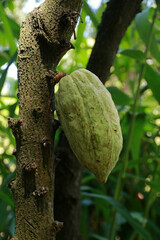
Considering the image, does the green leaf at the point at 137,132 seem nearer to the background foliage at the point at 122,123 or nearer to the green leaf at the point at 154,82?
the background foliage at the point at 122,123

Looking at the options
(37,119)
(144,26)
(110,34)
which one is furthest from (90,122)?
(144,26)

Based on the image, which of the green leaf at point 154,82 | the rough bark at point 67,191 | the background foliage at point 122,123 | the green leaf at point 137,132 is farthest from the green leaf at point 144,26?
the rough bark at point 67,191

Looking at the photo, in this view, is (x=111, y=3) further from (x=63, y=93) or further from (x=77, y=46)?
(x=63, y=93)

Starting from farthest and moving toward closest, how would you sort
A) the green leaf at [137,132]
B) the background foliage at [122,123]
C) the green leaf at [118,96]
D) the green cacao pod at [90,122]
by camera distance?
the green leaf at [137,132], the green leaf at [118,96], the background foliage at [122,123], the green cacao pod at [90,122]

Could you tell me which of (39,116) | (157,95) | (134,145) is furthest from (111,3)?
(134,145)

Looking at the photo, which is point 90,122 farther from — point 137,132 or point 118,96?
point 137,132

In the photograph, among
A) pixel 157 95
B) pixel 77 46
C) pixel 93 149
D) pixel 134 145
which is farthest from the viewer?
pixel 134 145
